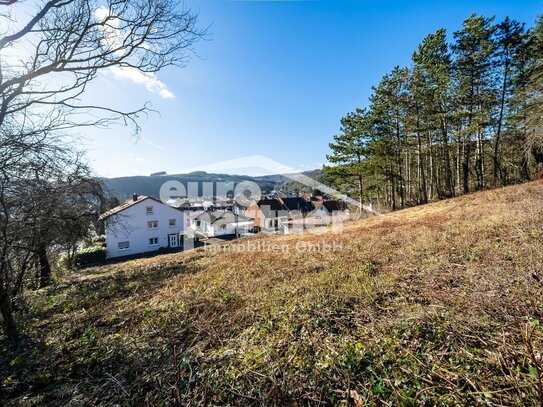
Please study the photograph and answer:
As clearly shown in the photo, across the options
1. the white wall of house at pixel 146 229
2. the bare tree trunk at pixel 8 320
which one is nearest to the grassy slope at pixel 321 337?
the bare tree trunk at pixel 8 320

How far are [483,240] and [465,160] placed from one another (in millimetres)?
13649

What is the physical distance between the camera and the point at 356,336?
7.91ft

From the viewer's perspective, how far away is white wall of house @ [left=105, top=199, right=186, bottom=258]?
1984 centimetres

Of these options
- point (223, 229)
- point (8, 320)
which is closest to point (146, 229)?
point (223, 229)

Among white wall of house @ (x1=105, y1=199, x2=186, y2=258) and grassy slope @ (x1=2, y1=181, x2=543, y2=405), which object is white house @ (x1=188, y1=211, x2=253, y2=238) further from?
grassy slope @ (x1=2, y1=181, x2=543, y2=405)

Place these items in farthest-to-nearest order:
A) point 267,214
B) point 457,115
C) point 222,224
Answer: point 267,214, point 222,224, point 457,115

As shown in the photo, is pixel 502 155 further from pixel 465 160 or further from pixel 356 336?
pixel 356 336

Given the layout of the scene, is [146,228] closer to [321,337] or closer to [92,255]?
[92,255]

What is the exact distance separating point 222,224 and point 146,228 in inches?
358

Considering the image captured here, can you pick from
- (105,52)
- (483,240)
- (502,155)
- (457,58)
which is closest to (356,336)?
(483,240)

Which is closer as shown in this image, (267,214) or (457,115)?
(457,115)

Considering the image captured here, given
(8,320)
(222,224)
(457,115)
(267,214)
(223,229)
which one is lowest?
(223,229)

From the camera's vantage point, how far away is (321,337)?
2.48m

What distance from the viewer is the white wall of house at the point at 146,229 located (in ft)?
65.1
